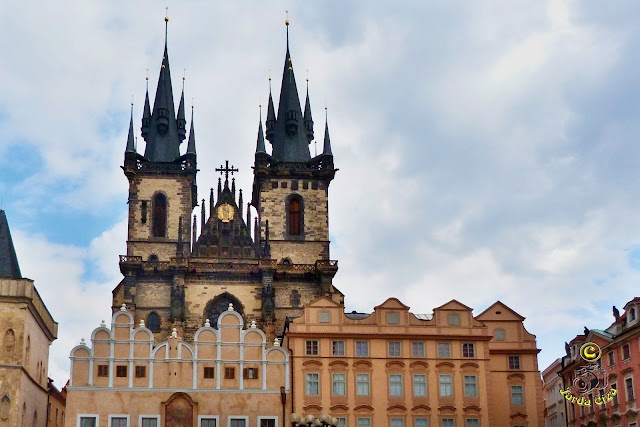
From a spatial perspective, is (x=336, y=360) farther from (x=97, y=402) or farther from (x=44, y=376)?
(x=44, y=376)

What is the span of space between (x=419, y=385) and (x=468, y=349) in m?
3.47

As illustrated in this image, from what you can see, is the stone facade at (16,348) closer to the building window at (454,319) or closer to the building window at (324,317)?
the building window at (324,317)

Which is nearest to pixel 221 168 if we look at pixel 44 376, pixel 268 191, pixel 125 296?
pixel 268 191

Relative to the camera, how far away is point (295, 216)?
7988 cm

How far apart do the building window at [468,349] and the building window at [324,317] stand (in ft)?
24.8

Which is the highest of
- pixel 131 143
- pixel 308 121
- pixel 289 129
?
pixel 308 121

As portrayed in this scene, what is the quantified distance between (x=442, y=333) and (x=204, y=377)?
13127 mm

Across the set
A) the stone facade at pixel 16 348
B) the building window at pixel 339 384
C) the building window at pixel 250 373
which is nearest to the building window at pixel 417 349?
the building window at pixel 339 384

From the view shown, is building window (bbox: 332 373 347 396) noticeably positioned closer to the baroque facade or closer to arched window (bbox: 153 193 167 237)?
the baroque facade

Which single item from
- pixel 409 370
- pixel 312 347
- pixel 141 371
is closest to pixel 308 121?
pixel 312 347

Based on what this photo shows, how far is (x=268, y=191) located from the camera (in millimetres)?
79812

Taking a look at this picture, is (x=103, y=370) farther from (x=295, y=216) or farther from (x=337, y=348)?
(x=295, y=216)

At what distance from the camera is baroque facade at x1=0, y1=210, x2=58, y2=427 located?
1810 inches

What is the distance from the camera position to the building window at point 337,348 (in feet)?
170
